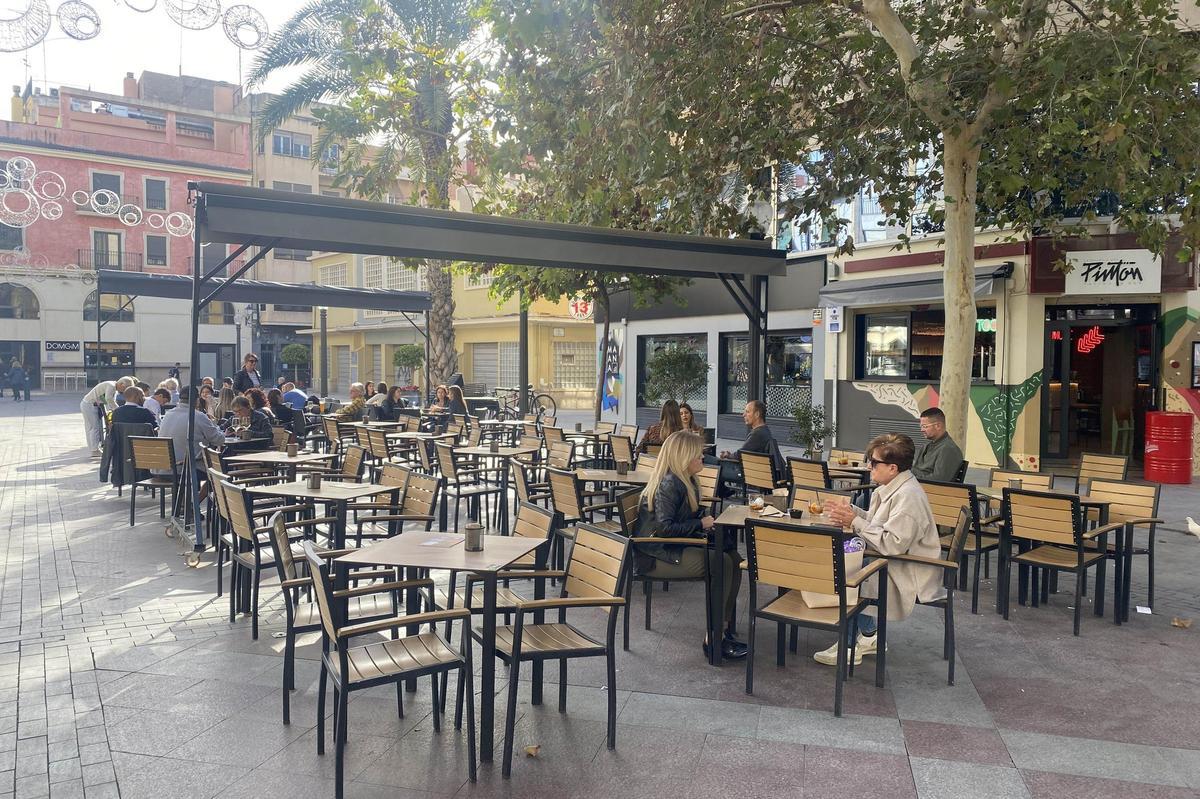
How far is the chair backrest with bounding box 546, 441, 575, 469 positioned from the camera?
938 cm

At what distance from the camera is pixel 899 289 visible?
1488 centimetres

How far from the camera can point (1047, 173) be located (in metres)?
10.3

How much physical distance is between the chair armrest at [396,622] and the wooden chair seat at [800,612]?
5.49 feet

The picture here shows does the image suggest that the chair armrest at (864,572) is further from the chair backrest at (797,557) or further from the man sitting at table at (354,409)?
the man sitting at table at (354,409)

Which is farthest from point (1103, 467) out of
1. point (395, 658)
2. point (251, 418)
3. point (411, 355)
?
point (411, 355)

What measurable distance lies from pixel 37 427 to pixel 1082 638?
23014 millimetres

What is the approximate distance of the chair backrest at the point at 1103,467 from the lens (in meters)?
7.91

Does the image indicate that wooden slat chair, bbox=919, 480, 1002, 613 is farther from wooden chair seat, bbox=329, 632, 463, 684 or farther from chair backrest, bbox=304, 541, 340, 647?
chair backrest, bbox=304, 541, 340, 647

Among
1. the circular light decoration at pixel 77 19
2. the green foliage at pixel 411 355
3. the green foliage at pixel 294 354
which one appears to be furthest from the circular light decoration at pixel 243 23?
the green foliage at pixel 294 354

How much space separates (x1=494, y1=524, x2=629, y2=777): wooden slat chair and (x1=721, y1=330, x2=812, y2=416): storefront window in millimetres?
13905

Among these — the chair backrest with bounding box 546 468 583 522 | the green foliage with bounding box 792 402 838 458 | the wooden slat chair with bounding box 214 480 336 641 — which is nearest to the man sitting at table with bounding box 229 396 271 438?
the wooden slat chair with bounding box 214 480 336 641

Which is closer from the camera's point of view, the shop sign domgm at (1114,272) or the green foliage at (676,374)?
the shop sign domgm at (1114,272)

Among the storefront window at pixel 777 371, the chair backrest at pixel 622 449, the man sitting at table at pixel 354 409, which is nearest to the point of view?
the chair backrest at pixel 622 449

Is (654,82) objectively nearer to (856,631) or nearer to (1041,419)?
(856,631)
